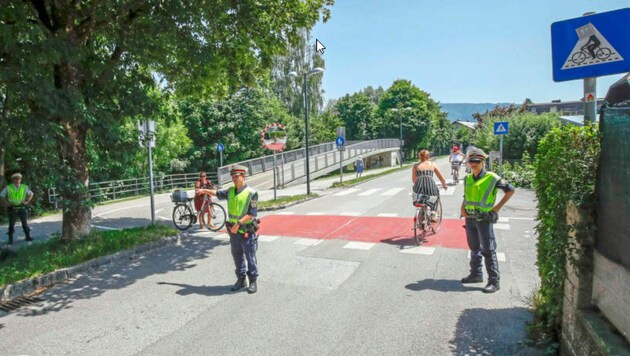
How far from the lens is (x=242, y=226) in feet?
18.3

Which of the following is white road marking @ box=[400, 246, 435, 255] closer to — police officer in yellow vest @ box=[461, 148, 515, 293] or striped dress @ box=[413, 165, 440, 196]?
striped dress @ box=[413, 165, 440, 196]

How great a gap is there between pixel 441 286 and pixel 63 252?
6.47 metres

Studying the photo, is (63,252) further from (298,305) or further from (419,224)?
(419,224)

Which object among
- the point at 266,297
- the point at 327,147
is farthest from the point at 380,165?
the point at 266,297

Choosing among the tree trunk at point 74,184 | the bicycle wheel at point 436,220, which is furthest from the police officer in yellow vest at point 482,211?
the tree trunk at point 74,184

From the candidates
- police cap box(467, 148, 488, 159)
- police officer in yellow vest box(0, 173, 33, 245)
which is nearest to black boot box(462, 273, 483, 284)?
police cap box(467, 148, 488, 159)

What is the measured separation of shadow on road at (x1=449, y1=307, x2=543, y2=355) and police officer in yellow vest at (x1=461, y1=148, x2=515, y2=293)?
70cm

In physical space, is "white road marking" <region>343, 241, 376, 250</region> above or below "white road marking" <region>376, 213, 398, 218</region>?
below

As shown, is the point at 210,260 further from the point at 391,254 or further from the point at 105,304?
the point at 391,254

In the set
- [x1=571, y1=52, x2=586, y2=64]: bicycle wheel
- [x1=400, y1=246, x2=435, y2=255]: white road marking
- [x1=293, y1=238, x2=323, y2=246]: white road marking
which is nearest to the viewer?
[x1=571, y1=52, x2=586, y2=64]: bicycle wheel

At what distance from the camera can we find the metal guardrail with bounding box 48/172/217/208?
62.8 feet

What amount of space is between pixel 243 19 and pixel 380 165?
4509cm

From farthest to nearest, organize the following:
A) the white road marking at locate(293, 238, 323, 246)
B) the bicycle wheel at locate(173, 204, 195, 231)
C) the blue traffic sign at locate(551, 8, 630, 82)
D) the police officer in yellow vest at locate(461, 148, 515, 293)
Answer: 1. the bicycle wheel at locate(173, 204, 195, 231)
2. the white road marking at locate(293, 238, 323, 246)
3. the police officer in yellow vest at locate(461, 148, 515, 293)
4. the blue traffic sign at locate(551, 8, 630, 82)

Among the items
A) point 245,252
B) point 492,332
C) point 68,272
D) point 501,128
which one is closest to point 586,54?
point 492,332
